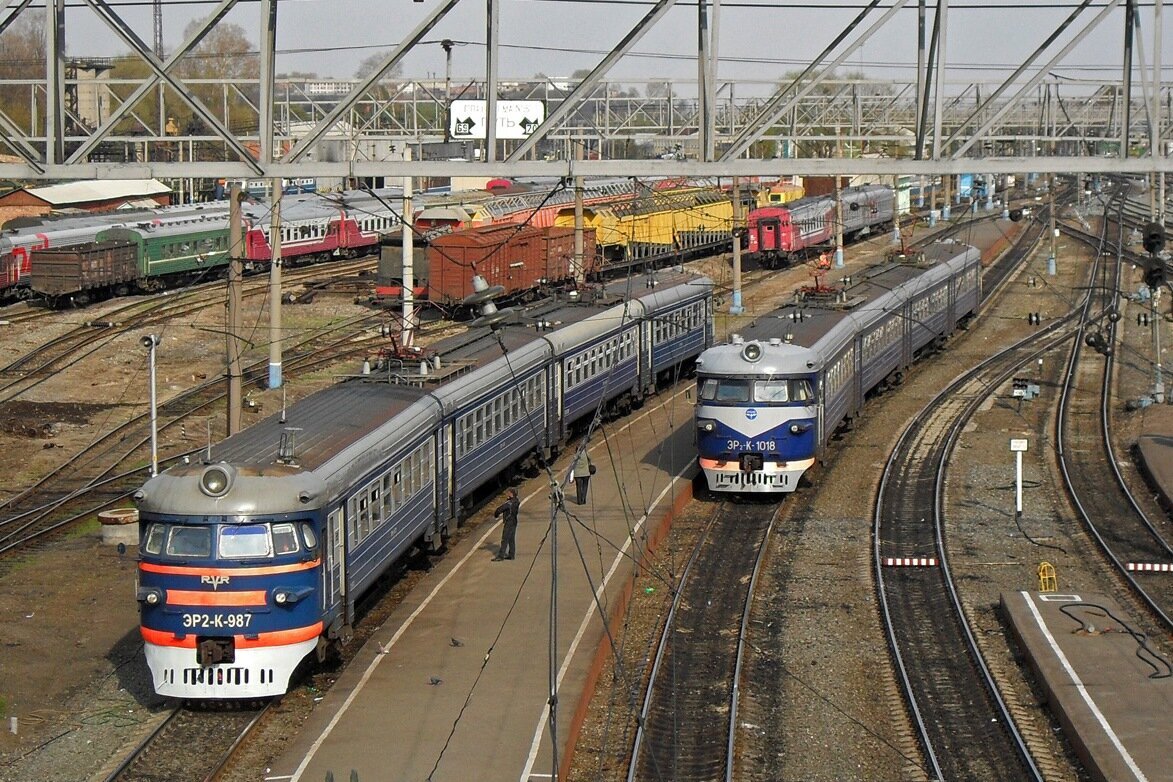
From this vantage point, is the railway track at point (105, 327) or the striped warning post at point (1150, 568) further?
the railway track at point (105, 327)

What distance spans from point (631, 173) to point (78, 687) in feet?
25.7

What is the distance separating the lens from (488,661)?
54.0ft

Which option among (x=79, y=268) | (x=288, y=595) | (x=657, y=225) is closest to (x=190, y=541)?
(x=288, y=595)

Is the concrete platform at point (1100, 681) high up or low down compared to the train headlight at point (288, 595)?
down

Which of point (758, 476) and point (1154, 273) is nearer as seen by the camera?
point (1154, 273)

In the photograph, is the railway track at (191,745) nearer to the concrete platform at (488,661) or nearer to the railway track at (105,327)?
the concrete platform at (488,661)

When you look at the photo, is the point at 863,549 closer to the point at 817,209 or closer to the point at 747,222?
the point at 747,222

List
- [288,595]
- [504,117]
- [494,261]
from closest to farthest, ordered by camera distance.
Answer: [288,595] < [504,117] < [494,261]

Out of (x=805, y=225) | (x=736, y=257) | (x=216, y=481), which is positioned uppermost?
(x=805, y=225)

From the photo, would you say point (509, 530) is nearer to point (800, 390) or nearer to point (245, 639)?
point (800, 390)

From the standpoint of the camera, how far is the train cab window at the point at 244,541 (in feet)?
47.4

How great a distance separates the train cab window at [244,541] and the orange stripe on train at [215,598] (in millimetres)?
345

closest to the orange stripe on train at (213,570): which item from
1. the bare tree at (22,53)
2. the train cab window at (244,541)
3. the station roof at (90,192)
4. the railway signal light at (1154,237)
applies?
the train cab window at (244,541)

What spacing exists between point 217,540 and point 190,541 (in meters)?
0.26
